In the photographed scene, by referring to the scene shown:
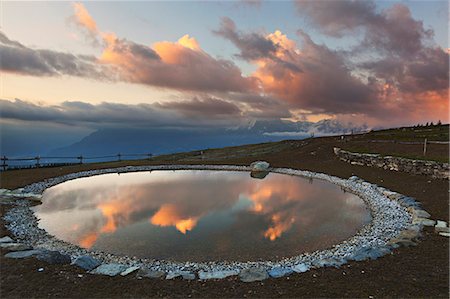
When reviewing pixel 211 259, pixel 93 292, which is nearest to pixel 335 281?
pixel 211 259

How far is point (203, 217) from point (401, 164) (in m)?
20.5

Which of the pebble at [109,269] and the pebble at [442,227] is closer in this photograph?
the pebble at [109,269]

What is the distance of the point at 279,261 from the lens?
994 cm

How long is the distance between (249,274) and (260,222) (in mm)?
6405

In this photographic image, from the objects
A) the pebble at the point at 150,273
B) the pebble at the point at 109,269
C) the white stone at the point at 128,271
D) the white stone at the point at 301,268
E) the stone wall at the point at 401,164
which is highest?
the stone wall at the point at 401,164

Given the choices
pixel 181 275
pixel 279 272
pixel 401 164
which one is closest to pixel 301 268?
pixel 279 272

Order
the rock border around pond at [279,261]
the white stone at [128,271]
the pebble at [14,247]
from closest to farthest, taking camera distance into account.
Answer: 1. the white stone at [128,271]
2. the rock border around pond at [279,261]
3. the pebble at [14,247]

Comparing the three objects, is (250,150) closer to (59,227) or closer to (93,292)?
(59,227)

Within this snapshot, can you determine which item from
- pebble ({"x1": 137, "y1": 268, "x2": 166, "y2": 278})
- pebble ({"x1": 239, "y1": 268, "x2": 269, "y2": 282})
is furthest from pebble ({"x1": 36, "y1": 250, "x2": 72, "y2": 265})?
pebble ({"x1": 239, "y1": 268, "x2": 269, "y2": 282})

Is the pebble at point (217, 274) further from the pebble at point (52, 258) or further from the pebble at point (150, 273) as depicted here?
the pebble at point (52, 258)

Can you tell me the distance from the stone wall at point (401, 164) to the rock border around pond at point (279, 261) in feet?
17.6

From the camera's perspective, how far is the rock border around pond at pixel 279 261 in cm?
839

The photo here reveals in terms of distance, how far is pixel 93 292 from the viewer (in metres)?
7.00

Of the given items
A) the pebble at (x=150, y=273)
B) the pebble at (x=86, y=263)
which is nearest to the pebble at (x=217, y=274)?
the pebble at (x=150, y=273)
